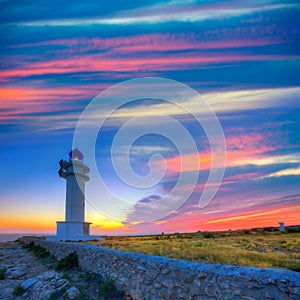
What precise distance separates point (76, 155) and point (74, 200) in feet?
19.9

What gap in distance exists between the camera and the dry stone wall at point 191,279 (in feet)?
16.6

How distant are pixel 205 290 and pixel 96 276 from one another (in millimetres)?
7090

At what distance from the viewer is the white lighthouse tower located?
123ft

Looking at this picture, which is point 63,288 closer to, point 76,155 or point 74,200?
point 74,200

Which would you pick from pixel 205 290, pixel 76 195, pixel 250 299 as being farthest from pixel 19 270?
pixel 76 195

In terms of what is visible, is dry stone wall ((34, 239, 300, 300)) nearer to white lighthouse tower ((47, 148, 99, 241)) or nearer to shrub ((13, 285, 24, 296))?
shrub ((13, 285, 24, 296))

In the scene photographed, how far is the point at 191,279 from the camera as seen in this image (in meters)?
6.58

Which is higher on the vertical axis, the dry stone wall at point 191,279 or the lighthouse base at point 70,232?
the lighthouse base at point 70,232

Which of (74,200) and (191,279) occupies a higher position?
(74,200)

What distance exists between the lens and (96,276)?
40.0 feet

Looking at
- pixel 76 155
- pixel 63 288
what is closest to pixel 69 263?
pixel 63 288

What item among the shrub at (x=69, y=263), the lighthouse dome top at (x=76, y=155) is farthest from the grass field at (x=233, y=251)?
the lighthouse dome top at (x=76, y=155)

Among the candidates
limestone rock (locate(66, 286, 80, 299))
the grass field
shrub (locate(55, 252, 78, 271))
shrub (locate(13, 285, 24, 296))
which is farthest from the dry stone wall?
shrub (locate(55, 252, 78, 271))

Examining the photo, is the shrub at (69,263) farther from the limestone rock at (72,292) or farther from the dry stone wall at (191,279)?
the dry stone wall at (191,279)
